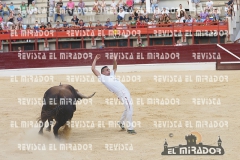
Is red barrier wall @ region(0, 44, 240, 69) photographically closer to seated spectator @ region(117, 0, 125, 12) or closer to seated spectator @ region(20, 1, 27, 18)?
seated spectator @ region(117, 0, 125, 12)

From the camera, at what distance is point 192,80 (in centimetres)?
1812

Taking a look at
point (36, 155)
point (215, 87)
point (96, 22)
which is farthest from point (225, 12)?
point (36, 155)

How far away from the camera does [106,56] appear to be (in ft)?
71.8

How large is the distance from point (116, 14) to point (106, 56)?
3862 mm

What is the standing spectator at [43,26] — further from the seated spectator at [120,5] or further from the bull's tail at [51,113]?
the bull's tail at [51,113]

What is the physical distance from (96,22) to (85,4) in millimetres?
1908

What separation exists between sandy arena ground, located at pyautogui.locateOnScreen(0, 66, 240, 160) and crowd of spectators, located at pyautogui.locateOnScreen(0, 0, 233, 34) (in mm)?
4579

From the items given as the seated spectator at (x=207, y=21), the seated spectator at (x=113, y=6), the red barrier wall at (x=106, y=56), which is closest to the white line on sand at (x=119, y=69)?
the red barrier wall at (x=106, y=56)

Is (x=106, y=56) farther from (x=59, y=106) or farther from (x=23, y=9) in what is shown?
(x=59, y=106)

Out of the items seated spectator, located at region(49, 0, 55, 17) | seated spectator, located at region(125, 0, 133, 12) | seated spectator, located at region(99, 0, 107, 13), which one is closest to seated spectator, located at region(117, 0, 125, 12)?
seated spectator, located at region(125, 0, 133, 12)

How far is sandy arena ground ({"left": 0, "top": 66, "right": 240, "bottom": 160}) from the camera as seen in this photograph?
31.9ft

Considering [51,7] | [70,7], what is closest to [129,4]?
[70,7]

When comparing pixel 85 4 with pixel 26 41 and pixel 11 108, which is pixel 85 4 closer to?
pixel 26 41

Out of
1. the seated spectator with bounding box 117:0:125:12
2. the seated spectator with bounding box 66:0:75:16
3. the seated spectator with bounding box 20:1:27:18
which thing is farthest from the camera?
the seated spectator with bounding box 20:1:27:18
